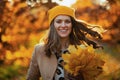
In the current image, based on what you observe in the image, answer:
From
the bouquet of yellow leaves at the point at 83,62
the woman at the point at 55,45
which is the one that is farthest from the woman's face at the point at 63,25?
the bouquet of yellow leaves at the point at 83,62

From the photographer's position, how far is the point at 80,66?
5328mm

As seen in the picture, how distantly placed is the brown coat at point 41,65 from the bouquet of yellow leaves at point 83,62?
0.29 meters

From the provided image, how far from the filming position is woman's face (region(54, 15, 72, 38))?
5.67 m

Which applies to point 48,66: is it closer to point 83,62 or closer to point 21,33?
point 83,62

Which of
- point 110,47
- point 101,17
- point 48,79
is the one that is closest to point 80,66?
point 48,79

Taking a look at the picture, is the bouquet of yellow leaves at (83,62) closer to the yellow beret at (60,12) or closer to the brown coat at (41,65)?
the brown coat at (41,65)

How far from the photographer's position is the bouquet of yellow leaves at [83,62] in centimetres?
535

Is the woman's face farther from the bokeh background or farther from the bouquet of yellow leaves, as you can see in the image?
the bokeh background

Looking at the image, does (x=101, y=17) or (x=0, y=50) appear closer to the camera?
(x=0, y=50)

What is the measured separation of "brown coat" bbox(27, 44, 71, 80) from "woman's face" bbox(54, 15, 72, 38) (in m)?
0.29

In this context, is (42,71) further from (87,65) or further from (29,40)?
(29,40)

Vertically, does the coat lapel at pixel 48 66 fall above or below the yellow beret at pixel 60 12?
below

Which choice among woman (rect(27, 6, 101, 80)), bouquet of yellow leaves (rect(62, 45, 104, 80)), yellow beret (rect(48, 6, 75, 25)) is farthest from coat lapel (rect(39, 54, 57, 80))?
yellow beret (rect(48, 6, 75, 25))

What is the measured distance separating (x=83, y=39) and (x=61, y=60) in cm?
50
